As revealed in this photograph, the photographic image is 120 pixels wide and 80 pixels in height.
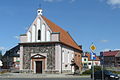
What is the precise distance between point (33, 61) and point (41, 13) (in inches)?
381

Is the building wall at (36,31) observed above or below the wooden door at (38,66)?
above

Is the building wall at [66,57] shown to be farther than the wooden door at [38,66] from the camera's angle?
Yes

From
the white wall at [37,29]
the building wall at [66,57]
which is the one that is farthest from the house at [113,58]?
the white wall at [37,29]

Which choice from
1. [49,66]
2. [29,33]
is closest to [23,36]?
[29,33]

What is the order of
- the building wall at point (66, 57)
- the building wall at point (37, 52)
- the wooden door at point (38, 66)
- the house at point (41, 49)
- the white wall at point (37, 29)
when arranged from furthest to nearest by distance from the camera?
the building wall at point (66, 57) → the wooden door at point (38, 66) → the white wall at point (37, 29) → the building wall at point (37, 52) → the house at point (41, 49)

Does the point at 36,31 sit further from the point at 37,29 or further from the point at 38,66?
the point at 38,66

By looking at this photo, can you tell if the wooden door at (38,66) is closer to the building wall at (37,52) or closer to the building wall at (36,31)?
the building wall at (37,52)

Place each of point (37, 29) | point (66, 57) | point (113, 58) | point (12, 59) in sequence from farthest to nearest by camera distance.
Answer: point (113, 58) < point (12, 59) < point (66, 57) < point (37, 29)

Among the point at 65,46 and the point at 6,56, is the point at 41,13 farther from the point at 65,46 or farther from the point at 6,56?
the point at 6,56

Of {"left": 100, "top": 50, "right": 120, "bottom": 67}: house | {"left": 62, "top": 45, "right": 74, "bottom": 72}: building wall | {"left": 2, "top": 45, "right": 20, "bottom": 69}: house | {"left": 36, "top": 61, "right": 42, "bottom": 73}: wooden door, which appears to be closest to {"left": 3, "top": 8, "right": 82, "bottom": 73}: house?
{"left": 36, "top": 61, "right": 42, "bottom": 73}: wooden door

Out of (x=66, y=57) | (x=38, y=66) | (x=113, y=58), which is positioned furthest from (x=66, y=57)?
(x=113, y=58)

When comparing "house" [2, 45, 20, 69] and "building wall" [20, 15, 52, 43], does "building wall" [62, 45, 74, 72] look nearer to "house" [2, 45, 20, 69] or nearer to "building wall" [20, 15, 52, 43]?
"building wall" [20, 15, 52, 43]

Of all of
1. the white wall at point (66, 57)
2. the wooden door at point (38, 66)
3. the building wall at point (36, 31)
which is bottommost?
the wooden door at point (38, 66)

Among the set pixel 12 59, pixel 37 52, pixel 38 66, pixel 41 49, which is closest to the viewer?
pixel 41 49
